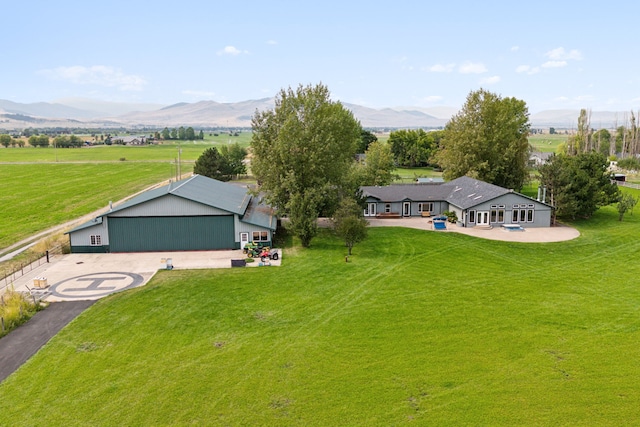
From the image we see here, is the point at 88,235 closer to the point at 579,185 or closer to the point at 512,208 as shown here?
the point at 512,208

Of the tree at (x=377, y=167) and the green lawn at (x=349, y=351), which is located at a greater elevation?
the tree at (x=377, y=167)

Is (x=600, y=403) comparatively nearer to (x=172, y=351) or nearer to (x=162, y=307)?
(x=172, y=351)

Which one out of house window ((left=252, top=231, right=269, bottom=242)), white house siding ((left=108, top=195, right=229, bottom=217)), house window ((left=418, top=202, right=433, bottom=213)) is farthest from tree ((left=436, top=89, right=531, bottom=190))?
white house siding ((left=108, top=195, right=229, bottom=217))

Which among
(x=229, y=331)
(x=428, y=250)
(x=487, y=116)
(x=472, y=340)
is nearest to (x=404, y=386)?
(x=472, y=340)

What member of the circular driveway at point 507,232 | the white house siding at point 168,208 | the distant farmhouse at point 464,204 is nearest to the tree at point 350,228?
the white house siding at point 168,208

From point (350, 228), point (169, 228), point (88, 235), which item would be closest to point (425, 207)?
point (350, 228)

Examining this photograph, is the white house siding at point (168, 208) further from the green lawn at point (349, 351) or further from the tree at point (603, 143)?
the tree at point (603, 143)

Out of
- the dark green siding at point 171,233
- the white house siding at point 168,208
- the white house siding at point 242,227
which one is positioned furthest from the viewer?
the white house siding at point 242,227
